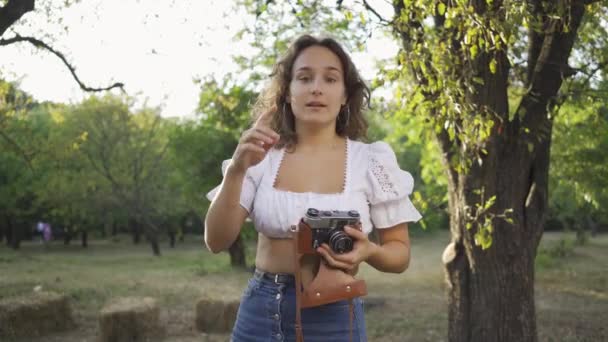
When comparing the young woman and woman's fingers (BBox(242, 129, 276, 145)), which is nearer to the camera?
woman's fingers (BBox(242, 129, 276, 145))

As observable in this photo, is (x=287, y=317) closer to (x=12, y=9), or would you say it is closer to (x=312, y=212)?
(x=312, y=212)

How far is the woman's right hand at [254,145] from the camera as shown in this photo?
1.87 metres

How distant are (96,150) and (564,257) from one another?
2158 centimetres

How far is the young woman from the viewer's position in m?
1.99

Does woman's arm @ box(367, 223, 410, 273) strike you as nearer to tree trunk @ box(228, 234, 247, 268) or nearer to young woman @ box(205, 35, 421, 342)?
young woman @ box(205, 35, 421, 342)

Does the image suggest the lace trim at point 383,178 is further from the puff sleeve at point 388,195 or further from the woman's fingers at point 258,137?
the woman's fingers at point 258,137

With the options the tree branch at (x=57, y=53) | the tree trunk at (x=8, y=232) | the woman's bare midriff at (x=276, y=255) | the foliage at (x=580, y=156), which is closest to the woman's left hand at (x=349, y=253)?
the woman's bare midriff at (x=276, y=255)

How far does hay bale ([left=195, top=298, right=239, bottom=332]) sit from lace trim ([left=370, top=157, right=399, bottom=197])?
7.65 m

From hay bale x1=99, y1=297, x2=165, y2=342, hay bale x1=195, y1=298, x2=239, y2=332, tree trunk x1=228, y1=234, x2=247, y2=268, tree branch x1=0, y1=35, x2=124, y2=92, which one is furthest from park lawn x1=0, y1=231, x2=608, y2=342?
tree branch x1=0, y1=35, x2=124, y2=92

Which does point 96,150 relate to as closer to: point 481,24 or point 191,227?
point 191,227

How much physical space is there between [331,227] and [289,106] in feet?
2.25

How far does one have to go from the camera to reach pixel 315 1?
626 centimetres

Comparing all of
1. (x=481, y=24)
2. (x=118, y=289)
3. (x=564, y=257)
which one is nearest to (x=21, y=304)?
(x=118, y=289)

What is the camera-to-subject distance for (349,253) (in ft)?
6.18
